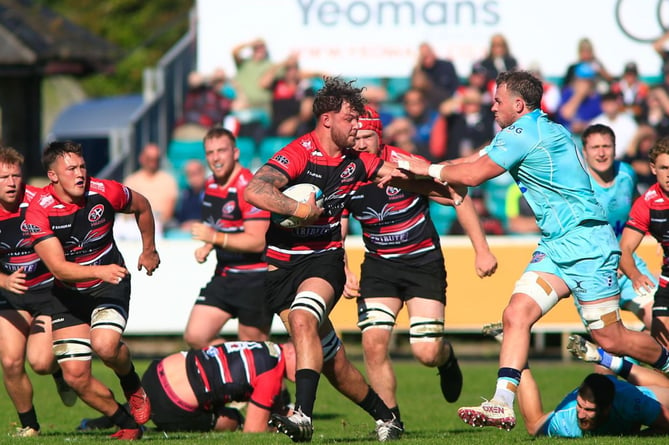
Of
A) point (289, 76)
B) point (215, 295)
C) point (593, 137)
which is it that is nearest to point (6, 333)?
point (215, 295)

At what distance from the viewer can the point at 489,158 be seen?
7.02 metres

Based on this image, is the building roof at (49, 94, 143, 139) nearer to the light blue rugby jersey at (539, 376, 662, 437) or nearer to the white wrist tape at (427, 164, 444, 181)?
the white wrist tape at (427, 164, 444, 181)

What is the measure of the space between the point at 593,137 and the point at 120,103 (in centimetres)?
1693

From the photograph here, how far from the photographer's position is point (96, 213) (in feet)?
26.1

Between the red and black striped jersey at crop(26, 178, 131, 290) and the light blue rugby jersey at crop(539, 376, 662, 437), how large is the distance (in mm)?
3533

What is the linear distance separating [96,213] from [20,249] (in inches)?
42.6

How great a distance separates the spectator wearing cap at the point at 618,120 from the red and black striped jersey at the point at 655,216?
8.77 m

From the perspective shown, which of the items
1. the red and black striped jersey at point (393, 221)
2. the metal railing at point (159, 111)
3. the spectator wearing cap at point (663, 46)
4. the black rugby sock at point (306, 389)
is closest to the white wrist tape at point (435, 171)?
the red and black striped jersey at point (393, 221)

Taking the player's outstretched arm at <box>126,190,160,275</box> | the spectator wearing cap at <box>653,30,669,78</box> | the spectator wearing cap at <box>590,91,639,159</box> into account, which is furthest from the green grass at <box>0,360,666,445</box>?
the spectator wearing cap at <box>653,30,669,78</box>

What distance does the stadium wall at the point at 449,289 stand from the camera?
13859mm

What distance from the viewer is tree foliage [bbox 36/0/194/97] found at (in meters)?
31.0

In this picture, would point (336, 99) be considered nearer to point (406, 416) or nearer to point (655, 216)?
point (655, 216)

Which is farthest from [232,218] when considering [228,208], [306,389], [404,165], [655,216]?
[655,216]

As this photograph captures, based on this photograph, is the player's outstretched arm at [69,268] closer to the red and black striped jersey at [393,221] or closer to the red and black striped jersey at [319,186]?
the red and black striped jersey at [319,186]
